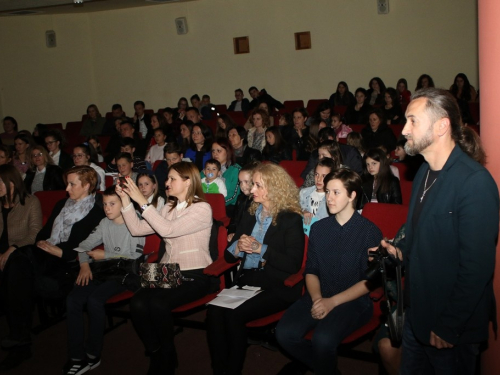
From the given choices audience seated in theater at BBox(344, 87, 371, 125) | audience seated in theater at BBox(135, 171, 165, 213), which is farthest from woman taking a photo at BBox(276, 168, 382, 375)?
audience seated in theater at BBox(344, 87, 371, 125)

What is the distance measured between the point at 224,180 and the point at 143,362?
6.55ft

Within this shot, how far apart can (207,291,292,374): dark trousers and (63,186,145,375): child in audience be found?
884mm

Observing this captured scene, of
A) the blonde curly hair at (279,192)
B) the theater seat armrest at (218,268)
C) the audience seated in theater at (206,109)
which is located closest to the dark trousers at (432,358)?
the blonde curly hair at (279,192)

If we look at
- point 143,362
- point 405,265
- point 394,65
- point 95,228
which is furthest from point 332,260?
point 394,65

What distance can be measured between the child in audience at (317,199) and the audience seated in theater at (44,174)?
277 centimetres

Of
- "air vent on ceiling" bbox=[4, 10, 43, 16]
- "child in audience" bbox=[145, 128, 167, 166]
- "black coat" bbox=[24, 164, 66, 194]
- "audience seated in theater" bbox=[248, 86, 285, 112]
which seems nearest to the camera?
"black coat" bbox=[24, 164, 66, 194]

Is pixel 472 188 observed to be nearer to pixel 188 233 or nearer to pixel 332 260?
pixel 332 260

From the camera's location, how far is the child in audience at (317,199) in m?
3.68

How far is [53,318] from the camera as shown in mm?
4074

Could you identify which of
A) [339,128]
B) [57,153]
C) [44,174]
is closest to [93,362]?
[44,174]

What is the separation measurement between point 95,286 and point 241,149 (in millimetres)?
2999

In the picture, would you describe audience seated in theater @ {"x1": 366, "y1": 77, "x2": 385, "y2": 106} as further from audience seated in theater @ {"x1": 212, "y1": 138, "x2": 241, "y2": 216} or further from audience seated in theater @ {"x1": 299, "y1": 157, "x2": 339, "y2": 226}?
audience seated in theater @ {"x1": 299, "y1": 157, "x2": 339, "y2": 226}

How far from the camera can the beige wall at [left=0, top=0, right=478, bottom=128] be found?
10.5 meters

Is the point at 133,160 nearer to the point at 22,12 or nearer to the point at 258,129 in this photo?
the point at 258,129
